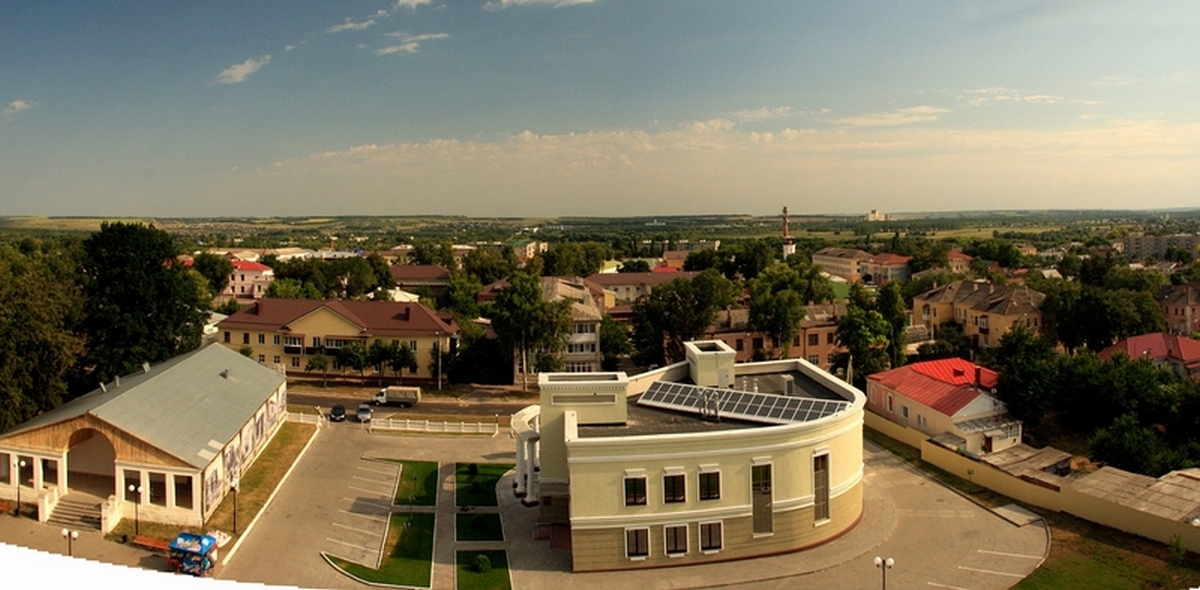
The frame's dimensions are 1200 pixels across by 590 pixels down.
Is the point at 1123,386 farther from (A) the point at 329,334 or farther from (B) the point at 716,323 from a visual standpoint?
(A) the point at 329,334

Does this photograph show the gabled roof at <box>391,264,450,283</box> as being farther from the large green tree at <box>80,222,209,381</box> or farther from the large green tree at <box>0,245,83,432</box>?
the large green tree at <box>0,245,83,432</box>

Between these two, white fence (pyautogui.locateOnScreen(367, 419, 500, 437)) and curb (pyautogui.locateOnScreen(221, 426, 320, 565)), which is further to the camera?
white fence (pyautogui.locateOnScreen(367, 419, 500, 437))

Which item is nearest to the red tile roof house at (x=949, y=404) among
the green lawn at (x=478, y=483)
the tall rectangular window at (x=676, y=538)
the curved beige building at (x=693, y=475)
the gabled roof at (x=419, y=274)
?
the curved beige building at (x=693, y=475)

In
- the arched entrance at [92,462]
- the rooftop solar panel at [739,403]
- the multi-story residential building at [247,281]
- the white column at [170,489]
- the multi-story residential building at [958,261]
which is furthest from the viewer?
the multi-story residential building at [958,261]

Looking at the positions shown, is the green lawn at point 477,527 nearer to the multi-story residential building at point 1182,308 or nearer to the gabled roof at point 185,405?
the gabled roof at point 185,405

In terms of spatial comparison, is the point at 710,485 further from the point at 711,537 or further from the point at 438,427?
the point at 438,427

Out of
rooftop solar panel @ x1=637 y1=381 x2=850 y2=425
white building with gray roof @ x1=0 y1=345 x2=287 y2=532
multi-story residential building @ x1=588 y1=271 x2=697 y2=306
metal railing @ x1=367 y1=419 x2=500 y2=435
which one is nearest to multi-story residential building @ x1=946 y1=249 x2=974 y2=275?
multi-story residential building @ x1=588 y1=271 x2=697 y2=306
